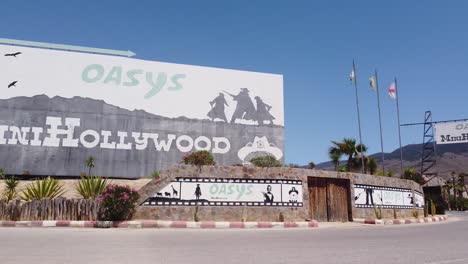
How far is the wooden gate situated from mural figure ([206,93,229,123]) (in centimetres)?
1817

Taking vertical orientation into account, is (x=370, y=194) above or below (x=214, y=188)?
below

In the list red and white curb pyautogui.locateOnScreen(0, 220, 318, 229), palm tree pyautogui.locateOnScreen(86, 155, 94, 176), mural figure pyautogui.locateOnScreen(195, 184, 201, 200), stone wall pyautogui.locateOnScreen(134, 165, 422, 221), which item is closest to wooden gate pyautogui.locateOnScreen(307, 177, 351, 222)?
stone wall pyautogui.locateOnScreen(134, 165, 422, 221)

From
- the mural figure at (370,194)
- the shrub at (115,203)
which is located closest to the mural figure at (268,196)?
the shrub at (115,203)

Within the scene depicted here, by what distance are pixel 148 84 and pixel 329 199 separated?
21390mm

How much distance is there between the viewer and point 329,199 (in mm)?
19641

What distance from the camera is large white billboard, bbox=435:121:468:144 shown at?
4569 cm

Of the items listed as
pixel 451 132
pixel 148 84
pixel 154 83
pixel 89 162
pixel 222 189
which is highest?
pixel 154 83

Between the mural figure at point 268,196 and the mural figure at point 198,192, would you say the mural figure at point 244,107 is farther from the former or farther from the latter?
the mural figure at point 198,192

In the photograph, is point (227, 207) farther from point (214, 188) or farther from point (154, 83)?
point (154, 83)

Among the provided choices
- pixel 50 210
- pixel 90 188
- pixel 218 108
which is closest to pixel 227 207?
pixel 90 188

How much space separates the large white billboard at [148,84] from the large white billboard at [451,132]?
21310 millimetres

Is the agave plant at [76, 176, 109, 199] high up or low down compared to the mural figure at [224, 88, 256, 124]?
down

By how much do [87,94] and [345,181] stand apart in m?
23.2

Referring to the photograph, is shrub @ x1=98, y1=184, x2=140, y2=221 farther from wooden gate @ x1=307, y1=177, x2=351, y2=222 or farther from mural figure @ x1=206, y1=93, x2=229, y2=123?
mural figure @ x1=206, y1=93, x2=229, y2=123
